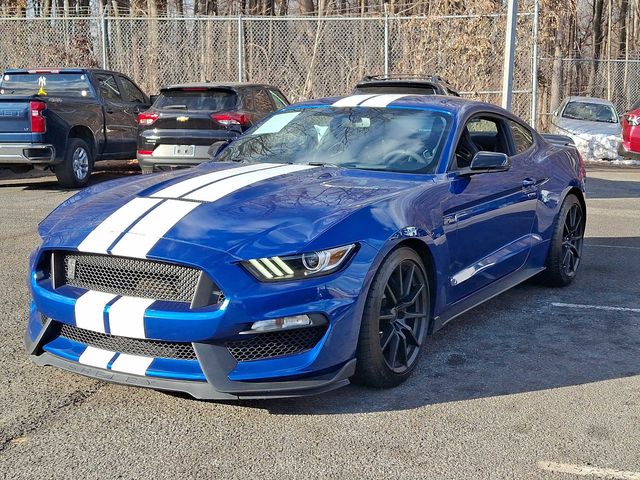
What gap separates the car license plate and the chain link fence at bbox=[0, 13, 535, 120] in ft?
22.0

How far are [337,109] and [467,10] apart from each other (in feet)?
44.0

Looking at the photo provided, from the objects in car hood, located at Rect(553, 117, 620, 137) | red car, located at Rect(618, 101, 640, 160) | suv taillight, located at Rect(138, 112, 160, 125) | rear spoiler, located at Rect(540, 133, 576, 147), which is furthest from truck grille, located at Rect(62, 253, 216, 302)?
car hood, located at Rect(553, 117, 620, 137)

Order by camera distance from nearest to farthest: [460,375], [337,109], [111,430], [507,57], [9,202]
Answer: [111,430] < [460,375] < [337,109] < [9,202] < [507,57]

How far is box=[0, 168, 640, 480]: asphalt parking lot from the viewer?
134 inches

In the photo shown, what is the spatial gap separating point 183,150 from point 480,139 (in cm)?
577

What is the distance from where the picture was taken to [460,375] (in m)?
4.54

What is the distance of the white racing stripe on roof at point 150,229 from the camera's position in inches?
150

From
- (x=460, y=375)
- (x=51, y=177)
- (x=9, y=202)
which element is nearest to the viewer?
(x=460, y=375)

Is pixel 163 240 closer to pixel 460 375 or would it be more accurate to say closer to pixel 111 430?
pixel 111 430

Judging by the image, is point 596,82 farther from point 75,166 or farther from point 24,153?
point 24,153

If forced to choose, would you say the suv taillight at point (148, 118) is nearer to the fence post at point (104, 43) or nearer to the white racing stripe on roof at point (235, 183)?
the white racing stripe on roof at point (235, 183)

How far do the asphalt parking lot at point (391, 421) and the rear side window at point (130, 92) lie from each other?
30.2 ft

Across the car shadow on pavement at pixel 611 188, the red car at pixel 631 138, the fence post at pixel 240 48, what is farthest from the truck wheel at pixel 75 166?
the red car at pixel 631 138

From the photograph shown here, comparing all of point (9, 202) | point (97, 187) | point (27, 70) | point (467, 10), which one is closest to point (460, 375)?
point (97, 187)
